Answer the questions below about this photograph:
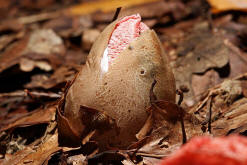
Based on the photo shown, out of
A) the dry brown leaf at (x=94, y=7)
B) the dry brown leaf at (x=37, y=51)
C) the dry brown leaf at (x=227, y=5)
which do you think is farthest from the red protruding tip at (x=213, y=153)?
the dry brown leaf at (x=94, y=7)

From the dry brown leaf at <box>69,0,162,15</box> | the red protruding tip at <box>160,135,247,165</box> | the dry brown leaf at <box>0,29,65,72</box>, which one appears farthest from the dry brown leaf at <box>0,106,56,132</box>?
the dry brown leaf at <box>69,0,162,15</box>

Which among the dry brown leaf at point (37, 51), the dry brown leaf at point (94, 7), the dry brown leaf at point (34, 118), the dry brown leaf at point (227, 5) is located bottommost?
the dry brown leaf at point (34, 118)

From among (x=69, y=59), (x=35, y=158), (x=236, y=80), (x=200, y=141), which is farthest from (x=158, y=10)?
(x=200, y=141)

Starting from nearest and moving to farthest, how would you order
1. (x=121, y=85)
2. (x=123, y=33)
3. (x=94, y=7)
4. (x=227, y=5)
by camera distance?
1. (x=121, y=85)
2. (x=123, y=33)
3. (x=227, y=5)
4. (x=94, y=7)

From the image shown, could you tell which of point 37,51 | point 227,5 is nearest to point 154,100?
point 37,51

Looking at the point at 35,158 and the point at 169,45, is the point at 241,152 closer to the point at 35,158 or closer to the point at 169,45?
the point at 35,158

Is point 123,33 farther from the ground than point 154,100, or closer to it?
farther from the ground

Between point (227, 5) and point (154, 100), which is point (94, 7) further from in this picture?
point (154, 100)

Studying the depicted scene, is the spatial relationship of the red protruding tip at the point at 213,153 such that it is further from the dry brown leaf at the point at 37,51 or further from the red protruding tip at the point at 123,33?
the dry brown leaf at the point at 37,51
